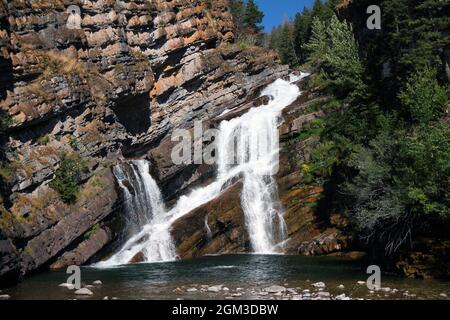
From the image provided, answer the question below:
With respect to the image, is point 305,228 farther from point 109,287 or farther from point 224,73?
point 224,73

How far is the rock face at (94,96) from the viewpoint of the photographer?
40281 mm

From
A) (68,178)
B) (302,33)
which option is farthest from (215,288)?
(302,33)

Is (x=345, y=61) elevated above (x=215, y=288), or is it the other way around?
(x=345, y=61)

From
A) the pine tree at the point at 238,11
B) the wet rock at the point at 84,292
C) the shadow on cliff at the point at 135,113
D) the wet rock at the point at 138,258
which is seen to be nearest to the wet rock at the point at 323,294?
the wet rock at the point at 84,292

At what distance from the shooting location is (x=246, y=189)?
47.3m

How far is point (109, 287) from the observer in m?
28.5

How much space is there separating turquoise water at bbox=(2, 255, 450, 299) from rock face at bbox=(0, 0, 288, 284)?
417cm

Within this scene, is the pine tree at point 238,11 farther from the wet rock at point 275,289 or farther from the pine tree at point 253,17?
the wet rock at point 275,289

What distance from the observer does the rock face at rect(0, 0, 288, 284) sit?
40.3 meters

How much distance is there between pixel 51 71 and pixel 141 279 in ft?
74.0

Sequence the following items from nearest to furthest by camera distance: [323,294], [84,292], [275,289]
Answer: [323,294]
[275,289]
[84,292]

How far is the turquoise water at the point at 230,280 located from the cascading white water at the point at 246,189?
12.9 feet

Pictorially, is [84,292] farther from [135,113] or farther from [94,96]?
[135,113]

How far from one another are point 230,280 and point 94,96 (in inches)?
1043
